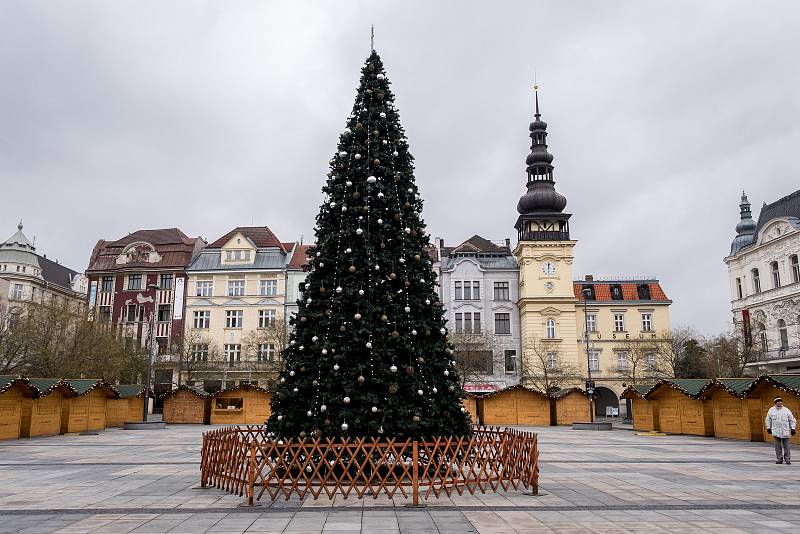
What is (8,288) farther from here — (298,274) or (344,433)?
(344,433)

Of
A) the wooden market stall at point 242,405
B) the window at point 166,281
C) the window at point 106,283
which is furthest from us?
the window at point 106,283

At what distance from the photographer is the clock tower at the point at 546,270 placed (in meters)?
52.9

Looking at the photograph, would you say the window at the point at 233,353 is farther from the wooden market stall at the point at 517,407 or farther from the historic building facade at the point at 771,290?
the historic building facade at the point at 771,290

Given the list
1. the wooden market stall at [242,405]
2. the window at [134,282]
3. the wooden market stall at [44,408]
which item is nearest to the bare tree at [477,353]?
the wooden market stall at [242,405]

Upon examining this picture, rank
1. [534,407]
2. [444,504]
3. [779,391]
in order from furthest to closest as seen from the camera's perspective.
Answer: [534,407] < [779,391] < [444,504]

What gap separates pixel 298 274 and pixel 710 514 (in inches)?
1918

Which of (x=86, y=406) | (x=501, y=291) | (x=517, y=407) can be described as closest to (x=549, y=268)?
(x=501, y=291)

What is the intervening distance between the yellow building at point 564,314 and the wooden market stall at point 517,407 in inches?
503

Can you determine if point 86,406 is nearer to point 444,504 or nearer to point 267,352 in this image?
point 267,352

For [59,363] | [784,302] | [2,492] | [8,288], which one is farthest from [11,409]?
[784,302]

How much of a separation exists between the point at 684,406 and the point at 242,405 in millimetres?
23924

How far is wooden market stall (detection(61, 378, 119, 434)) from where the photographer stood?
1125 inches

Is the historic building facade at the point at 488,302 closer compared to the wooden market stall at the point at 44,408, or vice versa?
the wooden market stall at the point at 44,408

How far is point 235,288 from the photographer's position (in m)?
56.2
